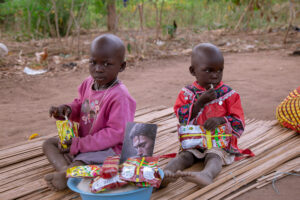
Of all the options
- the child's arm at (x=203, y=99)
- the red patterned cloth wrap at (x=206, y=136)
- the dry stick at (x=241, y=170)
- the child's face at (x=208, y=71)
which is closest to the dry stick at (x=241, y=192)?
the dry stick at (x=241, y=170)

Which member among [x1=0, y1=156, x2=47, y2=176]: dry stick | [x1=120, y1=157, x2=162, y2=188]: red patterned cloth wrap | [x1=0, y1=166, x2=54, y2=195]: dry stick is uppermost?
[x1=120, y1=157, x2=162, y2=188]: red patterned cloth wrap

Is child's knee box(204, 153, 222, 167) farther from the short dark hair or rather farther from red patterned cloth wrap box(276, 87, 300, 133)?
red patterned cloth wrap box(276, 87, 300, 133)

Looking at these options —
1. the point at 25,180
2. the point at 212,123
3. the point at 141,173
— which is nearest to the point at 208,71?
the point at 212,123

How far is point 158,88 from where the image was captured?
449 centimetres

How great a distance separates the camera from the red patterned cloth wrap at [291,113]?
2.60 m

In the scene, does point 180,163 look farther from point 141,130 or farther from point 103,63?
point 103,63

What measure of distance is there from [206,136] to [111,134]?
635 millimetres

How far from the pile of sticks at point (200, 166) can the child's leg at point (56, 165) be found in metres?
0.06

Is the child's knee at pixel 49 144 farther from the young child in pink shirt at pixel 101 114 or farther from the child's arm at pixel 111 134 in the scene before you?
the child's arm at pixel 111 134

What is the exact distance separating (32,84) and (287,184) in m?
3.82

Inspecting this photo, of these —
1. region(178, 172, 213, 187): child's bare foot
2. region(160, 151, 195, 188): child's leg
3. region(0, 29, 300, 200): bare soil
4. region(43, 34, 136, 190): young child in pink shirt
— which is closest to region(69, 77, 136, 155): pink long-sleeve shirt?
region(43, 34, 136, 190): young child in pink shirt

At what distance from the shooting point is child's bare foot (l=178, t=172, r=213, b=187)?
1746mm

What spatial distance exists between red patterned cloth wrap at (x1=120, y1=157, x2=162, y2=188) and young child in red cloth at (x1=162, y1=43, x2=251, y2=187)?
377 mm

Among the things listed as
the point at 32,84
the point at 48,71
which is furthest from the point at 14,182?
the point at 48,71
